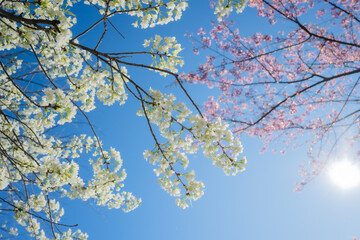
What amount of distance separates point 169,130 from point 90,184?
1.77m

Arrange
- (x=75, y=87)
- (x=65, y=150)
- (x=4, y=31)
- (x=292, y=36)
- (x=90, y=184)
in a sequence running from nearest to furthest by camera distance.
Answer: (x=4, y=31) → (x=75, y=87) → (x=90, y=184) → (x=65, y=150) → (x=292, y=36)

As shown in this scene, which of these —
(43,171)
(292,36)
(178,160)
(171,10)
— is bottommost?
(178,160)

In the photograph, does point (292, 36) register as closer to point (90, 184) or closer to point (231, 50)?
point (231, 50)

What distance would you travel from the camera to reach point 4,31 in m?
2.72

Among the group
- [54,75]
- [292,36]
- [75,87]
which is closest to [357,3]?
[292,36]

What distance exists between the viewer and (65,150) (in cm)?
395

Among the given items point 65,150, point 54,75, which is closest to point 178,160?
point 65,150

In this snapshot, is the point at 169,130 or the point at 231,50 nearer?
the point at 169,130

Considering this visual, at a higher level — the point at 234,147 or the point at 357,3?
the point at 357,3

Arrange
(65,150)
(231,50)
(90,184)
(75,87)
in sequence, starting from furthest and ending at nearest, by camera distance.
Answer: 1. (231,50)
2. (65,150)
3. (90,184)
4. (75,87)

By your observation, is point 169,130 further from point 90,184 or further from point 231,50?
point 231,50

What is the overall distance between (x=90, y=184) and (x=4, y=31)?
2.23 meters

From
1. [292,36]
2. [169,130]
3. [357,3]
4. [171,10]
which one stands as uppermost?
[292,36]

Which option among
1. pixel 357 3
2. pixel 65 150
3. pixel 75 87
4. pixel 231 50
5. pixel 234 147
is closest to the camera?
pixel 234 147
